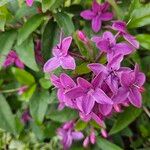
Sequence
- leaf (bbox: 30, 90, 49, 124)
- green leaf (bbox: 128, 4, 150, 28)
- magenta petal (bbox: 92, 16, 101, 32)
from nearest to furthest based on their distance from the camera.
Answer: green leaf (bbox: 128, 4, 150, 28), magenta petal (bbox: 92, 16, 101, 32), leaf (bbox: 30, 90, 49, 124)

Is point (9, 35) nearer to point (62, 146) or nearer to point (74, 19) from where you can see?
point (74, 19)

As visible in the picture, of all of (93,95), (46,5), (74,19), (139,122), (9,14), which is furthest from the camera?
(139,122)

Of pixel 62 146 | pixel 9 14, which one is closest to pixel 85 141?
pixel 62 146

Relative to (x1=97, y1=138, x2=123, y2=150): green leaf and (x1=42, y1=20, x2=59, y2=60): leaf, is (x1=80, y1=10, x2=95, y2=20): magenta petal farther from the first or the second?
(x1=97, y1=138, x2=123, y2=150): green leaf

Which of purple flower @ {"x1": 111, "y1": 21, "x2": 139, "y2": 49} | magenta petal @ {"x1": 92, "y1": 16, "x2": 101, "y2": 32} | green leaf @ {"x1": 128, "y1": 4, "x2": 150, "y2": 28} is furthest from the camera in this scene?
magenta petal @ {"x1": 92, "y1": 16, "x2": 101, "y2": 32}

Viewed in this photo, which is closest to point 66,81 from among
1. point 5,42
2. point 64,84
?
point 64,84

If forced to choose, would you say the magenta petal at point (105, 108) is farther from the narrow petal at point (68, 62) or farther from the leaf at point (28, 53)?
the leaf at point (28, 53)

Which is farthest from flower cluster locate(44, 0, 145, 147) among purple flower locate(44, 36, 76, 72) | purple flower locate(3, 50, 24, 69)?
purple flower locate(3, 50, 24, 69)
